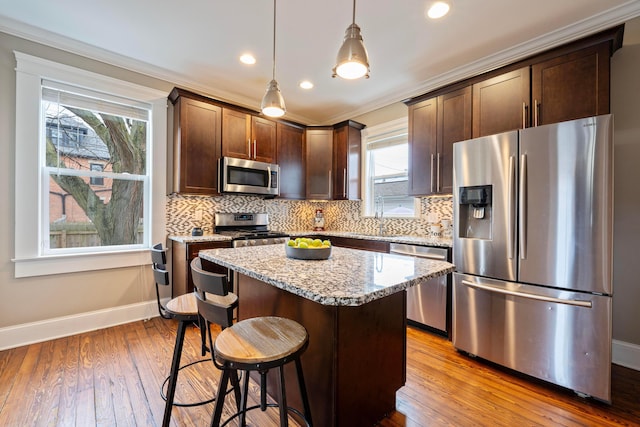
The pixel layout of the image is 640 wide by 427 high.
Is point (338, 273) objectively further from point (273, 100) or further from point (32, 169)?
point (32, 169)

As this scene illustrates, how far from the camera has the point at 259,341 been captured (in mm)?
1208

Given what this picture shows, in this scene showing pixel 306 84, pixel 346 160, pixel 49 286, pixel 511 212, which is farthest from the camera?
pixel 346 160

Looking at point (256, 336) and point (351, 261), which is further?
point (351, 261)

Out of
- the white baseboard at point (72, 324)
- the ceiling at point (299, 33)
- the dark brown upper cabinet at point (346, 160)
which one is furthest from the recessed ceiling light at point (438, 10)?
the white baseboard at point (72, 324)

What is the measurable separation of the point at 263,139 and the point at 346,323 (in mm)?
3081

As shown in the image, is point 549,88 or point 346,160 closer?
point 549,88

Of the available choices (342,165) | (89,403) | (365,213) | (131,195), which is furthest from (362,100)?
(89,403)

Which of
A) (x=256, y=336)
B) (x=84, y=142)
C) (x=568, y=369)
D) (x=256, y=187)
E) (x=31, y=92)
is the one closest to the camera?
(x=256, y=336)

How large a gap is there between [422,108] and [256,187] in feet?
7.13

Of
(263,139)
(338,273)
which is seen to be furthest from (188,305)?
(263,139)

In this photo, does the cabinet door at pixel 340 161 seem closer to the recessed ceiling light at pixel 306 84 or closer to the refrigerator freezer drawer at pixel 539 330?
the recessed ceiling light at pixel 306 84

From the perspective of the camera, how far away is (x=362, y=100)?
161 inches

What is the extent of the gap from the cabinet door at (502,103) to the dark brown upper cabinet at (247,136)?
2479 mm

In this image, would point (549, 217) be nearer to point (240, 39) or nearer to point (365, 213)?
point (365, 213)
